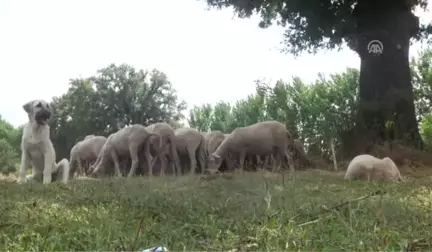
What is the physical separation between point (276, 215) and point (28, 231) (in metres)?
0.93

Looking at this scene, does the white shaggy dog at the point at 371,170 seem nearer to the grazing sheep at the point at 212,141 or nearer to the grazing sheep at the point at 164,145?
the grazing sheep at the point at 164,145

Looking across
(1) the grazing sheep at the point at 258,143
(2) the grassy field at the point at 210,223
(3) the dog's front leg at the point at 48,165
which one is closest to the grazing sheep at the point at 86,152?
(1) the grazing sheep at the point at 258,143

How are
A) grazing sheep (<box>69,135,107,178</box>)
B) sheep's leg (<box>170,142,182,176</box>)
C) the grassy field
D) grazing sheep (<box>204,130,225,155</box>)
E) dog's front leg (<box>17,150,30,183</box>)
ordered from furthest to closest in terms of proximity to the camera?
grazing sheep (<box>69,135,107,178</box>), grazing sheep (<box>204,130,225,155</box>), sheep's leg (<box>170,142,182,176</box>), dog's front leg (<box>17,150,30,183</box>), the grassy field

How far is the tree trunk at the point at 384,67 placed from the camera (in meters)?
10.2

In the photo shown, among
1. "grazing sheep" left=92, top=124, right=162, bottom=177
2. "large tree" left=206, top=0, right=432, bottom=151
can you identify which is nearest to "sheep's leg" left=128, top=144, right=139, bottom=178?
"grazing sheep" left=92, top=124, right=162, bottom=177

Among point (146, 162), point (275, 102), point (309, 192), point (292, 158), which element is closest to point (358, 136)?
point (292, 158)

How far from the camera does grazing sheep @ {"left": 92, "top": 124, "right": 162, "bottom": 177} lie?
30.6 ft

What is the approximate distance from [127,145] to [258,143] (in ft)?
7.45

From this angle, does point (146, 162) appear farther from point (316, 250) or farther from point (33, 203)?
point (316, 250)

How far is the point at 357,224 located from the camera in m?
2.03

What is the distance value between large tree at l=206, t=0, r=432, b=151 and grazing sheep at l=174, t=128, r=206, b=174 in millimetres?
2850

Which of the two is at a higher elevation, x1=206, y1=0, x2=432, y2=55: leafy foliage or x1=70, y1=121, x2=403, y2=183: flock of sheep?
x1=206, y1=0, x2=432, y2=55: leafy foliage

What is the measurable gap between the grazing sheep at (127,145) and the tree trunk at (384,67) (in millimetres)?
3883

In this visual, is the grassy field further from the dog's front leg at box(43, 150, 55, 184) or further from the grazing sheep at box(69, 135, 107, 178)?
the grazing sheep at box(69, 135, 107, 178)
